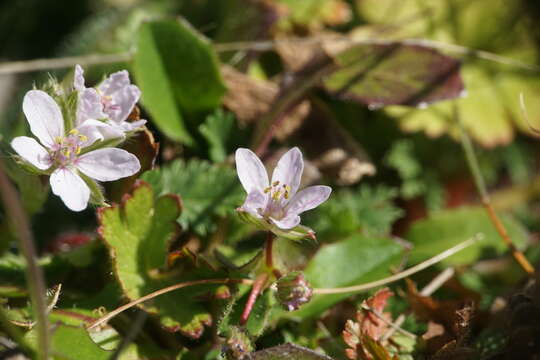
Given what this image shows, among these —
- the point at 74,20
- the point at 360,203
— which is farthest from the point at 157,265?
the point at 74,20

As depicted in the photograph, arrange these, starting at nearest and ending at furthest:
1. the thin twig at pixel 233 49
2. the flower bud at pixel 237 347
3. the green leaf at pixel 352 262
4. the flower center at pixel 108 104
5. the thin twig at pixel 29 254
Result: the thin twig at pixel 29 254, the flower bud at pixel 237 347, the flower center at pixel 108 104, the green leaf at pixel 352 262, the thin twig at pixel 233 49

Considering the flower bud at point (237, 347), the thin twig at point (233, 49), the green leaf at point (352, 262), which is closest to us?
the flower bud at point (237, 347)

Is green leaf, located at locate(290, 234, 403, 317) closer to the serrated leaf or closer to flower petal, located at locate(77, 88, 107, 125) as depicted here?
the serrated leaf

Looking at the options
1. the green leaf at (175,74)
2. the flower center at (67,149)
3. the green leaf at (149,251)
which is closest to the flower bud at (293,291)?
the green leaf at (149,251)

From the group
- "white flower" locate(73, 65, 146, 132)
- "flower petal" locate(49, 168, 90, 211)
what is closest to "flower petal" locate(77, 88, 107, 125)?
"white flower" locate(73, 65, 146, 132)

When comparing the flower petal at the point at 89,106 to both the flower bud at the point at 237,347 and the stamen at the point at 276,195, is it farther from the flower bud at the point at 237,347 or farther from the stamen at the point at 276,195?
the flower bud at the point at 237,347

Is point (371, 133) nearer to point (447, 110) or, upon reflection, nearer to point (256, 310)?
point (447, 110)

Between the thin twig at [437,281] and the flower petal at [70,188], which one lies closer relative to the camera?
the flower petal at [70,188]
